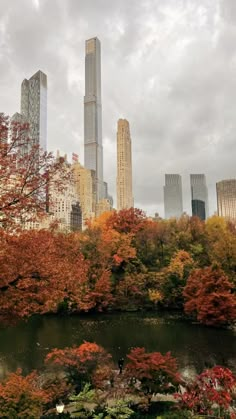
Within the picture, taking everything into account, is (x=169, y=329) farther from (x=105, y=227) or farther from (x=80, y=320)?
(x=105, y=227)

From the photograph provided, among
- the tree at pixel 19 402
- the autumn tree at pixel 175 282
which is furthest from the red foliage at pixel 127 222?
the tree at pixel 19 402

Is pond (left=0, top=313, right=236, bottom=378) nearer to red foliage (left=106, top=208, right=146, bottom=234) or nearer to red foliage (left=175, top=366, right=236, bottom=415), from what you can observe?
red foliage (left=175, top=366, right=236, bottom=415)

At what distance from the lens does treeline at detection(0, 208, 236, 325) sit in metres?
8.45

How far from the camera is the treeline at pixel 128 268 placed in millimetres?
8445

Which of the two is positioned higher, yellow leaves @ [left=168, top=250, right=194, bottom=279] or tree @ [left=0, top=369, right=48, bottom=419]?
yellow leaves @ [left=168, top=250, right=194, bottom=279]

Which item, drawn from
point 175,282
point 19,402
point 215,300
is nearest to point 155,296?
point 175,282

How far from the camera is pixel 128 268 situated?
3781 centimetres

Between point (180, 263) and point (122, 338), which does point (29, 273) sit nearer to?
point (122, 338)

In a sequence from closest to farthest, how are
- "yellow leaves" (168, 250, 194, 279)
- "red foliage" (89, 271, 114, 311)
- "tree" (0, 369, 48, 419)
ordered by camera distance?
"tree" (0, 369, 48, 419) → "red foliage" (89, 271, 114, 311) → "yellow leaves" (168, 250, 194, 279)

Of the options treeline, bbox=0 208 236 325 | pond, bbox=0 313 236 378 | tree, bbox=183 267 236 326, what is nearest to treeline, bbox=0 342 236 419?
treeline, bbox=0 208 236 325

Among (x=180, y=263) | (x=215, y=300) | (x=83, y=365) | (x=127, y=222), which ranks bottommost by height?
(x=83, y=365)

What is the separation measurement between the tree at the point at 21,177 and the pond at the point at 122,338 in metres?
10.0

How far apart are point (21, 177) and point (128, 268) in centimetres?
2995

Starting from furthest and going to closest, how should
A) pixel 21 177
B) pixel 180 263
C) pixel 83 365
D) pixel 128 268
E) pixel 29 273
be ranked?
pixel 128 268 < pixel 180 263 < pixel 83 365 < pixel 21 177 < pixel 29 273
